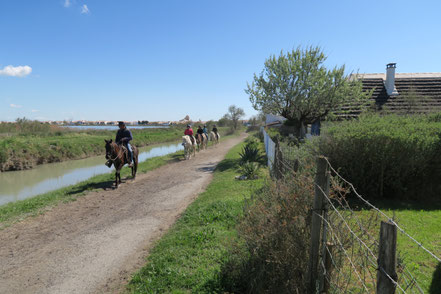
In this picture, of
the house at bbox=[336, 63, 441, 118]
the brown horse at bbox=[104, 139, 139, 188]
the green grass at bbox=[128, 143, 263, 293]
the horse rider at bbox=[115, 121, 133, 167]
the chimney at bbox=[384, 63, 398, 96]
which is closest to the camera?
the green grass at bbox=[128, 143, 263, 293]

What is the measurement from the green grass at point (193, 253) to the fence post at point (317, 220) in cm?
147

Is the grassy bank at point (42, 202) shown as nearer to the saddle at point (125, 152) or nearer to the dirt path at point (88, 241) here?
the dirt path at point (88, 241)

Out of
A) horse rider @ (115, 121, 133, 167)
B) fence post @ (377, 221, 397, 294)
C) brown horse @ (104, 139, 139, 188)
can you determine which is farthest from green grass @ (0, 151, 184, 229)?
fence post @ (377, 221, 397, 294)

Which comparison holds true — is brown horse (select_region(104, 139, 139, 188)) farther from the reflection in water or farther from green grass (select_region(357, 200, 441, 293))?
green grass (select_region(357, 200, 441, 293))

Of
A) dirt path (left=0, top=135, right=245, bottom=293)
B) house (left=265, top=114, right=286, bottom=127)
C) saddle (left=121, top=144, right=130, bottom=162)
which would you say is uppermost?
house (left=265, top=114, right=286, bottom=127)

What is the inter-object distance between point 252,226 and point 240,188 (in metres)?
5.90

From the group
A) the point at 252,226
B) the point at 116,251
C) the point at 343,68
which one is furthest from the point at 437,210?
the point at 343,68

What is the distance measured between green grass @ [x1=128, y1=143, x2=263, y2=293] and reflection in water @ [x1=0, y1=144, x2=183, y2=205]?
32.3ft

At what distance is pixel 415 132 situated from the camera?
742cm

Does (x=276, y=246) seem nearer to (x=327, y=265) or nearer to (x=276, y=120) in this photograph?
(x=327, y=265)

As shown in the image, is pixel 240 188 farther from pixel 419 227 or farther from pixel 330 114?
pixel 330 114

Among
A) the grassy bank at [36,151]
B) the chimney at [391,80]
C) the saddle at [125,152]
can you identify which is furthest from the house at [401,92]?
the grassy bank at [36,151]

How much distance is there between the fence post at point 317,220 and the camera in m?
2.67

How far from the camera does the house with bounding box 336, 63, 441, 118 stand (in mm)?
15359
